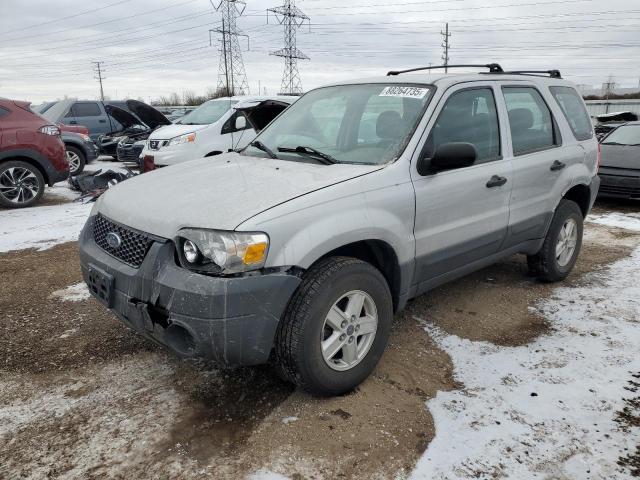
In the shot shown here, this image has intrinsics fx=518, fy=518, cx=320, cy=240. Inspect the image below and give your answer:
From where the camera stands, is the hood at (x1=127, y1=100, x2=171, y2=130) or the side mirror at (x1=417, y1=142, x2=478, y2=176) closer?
the side mirror at (x1=417, y1=142, x2=478, y2=176)

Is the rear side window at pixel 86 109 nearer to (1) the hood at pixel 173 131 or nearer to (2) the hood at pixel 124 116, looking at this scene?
(2) the hood at pixel 124 116

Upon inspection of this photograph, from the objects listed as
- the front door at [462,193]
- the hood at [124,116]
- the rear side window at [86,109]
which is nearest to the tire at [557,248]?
the front door at [462,193]

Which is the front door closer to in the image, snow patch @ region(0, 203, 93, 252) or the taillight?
snow patch @ region(0, 203, 93, 252)

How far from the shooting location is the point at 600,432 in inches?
104

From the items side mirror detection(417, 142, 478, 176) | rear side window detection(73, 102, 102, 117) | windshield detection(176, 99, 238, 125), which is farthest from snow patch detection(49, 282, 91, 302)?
rear side window detection(73, 102, 102, 117)

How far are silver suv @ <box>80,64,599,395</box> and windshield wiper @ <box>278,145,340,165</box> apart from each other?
0.06 ft

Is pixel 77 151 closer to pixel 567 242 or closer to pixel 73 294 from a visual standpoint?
pixel 73 294

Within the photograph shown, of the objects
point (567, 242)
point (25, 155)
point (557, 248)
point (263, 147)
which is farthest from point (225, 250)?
point (25, 155)

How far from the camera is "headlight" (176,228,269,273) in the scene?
2.41 meters

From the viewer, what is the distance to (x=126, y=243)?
2818mm

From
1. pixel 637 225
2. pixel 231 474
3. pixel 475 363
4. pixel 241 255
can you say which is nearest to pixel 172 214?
pixel 241 255

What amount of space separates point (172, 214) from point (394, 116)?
1622 mm

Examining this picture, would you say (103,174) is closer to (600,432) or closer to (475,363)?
(475,363)

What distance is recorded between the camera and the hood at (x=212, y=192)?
256cm
